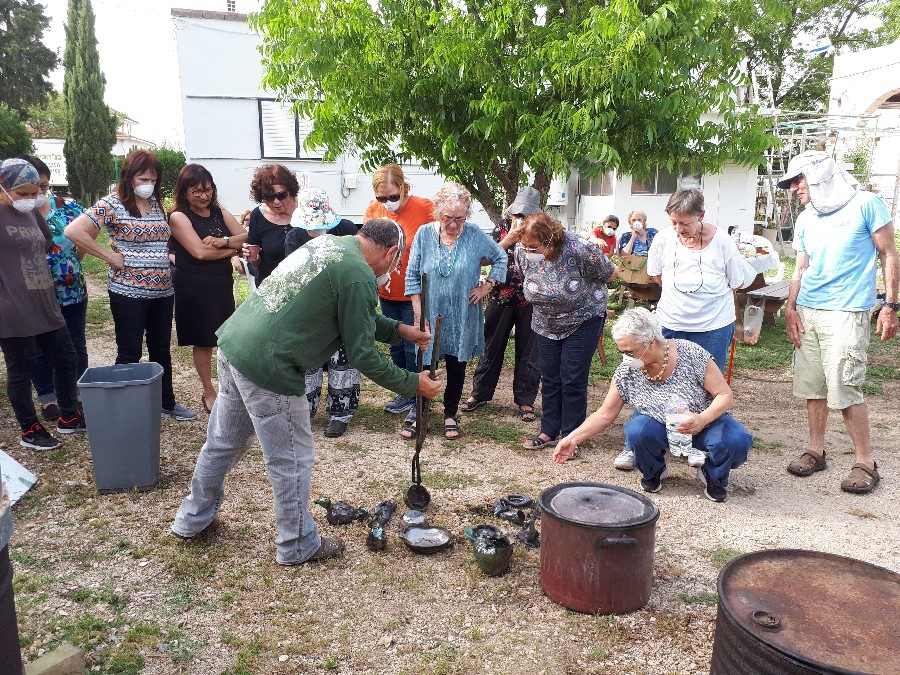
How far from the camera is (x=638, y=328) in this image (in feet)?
11.8

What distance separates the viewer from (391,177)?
16.3ft

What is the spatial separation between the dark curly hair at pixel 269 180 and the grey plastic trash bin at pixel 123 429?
58.1 inches

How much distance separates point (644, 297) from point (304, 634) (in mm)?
7530

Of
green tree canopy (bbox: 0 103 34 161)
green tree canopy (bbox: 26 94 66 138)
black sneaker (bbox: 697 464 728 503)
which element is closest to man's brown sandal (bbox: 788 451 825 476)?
black sneaker (bbox: 697 464 728 503)

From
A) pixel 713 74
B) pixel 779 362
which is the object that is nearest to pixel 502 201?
pixel 713 74

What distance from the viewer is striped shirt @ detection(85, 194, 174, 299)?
453cm

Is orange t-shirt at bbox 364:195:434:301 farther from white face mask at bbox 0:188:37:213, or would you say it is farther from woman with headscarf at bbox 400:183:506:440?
white face mask at bbox 0:188:37:213

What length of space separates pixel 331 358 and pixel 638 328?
245 centimetres

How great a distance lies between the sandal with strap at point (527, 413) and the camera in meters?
5.56

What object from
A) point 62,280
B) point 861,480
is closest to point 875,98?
point 861,480

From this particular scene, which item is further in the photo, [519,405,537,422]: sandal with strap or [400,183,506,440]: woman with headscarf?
[519,405,537,422]: sandal with strap

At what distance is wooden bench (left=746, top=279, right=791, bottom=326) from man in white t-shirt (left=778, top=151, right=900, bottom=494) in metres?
4.10

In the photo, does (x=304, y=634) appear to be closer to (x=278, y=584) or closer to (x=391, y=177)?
(x=278, y=584)

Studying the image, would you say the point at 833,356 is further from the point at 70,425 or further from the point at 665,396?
the point at 70,425
